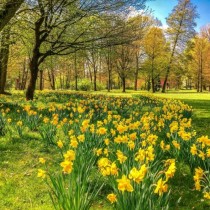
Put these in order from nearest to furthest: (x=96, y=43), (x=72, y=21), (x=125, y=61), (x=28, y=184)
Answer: (x=28, y=184), (x=72, y=21), (x=96, y=43), (x=125, y=61)

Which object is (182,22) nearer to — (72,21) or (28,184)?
(72,21)

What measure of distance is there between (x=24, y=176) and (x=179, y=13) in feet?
124

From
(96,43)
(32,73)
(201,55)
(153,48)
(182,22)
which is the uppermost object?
(182,22)

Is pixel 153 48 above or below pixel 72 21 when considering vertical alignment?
above

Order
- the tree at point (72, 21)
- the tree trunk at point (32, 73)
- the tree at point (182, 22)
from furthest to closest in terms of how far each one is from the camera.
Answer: the tree at point (182, 22) → the tree trunk at point (32, 73) → the tree at point (72, 21)

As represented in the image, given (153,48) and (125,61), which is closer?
(153,48)

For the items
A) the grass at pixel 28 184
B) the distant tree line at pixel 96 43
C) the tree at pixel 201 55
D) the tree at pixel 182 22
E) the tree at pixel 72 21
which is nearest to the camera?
the grass at pixel 28 184

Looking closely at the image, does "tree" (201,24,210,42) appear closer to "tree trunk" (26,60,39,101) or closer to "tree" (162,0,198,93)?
"tree" (162,0,198,93)

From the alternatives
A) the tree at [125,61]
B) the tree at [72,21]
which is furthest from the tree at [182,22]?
the tree at [72,21]

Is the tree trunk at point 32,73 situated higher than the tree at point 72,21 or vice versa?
the tree at point 72,21

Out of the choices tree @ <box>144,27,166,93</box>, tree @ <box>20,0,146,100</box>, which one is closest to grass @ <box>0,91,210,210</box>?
tree @ <box>20,0,146,100</box>

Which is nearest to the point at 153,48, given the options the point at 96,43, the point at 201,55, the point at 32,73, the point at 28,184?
the point at 201,55

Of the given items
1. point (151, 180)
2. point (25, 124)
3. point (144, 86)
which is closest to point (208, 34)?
point (144, 86)

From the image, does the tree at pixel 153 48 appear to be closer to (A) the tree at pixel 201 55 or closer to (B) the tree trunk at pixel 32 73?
(A) the tree at pixel 201 55
